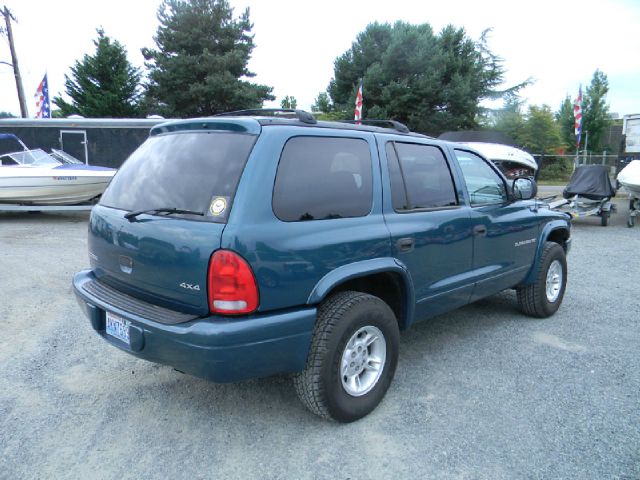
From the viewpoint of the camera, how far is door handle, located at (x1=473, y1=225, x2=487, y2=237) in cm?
379

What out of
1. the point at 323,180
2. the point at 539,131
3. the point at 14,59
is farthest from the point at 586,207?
the point at 539,131

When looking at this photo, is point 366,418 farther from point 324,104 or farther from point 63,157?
point 324,104

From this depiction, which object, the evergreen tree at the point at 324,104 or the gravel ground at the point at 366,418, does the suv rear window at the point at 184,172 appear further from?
the evergreen tree at the point at 324,104

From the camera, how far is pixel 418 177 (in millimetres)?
3479

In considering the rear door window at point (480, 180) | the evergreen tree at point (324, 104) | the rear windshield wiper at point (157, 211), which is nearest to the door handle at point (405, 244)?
the rear door window at point (480, 180)

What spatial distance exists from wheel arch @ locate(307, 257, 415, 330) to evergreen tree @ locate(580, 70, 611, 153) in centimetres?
3780

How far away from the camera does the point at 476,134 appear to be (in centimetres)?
1480

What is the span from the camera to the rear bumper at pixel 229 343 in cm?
238

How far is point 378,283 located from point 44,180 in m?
10.3

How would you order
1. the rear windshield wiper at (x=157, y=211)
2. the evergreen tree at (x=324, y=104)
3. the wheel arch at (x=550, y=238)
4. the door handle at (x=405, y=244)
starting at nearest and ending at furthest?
the rear windshield wiper at (x=157, y=211) → the door handle at (x=405, y=244) → the wheel arch at (x=550, y=238) → the evergreen tree at (x=324, y=104)

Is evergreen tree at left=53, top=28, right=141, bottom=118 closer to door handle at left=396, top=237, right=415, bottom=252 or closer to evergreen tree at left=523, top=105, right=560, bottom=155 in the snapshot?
evergreen tree at left=523, top=105, right=560, bottom=155

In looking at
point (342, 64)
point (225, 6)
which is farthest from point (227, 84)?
point (342, 64)

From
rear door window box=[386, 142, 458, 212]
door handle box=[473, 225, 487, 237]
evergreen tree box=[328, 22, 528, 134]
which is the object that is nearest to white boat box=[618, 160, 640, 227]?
door handle box=[473, 225, 487, 237]

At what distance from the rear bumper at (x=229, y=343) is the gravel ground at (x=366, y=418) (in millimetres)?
513
